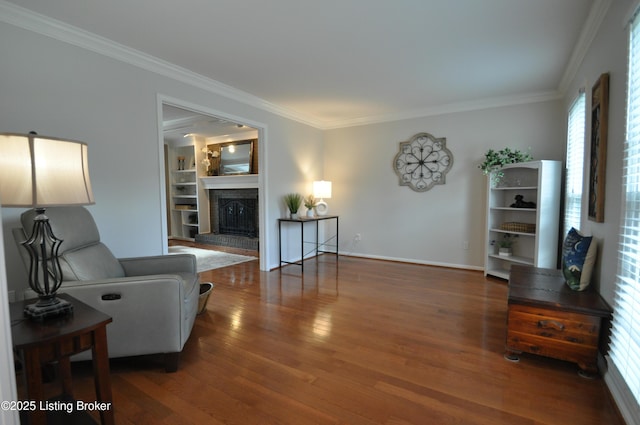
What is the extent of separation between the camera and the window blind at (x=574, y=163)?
297cm

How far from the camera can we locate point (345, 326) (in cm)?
272

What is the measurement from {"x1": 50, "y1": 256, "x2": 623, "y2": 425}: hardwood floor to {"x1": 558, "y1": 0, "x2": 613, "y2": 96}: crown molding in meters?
2.46

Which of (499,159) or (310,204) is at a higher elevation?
(499,159)

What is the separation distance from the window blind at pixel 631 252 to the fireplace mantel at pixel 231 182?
564 centimetres

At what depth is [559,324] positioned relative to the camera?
6.72ft

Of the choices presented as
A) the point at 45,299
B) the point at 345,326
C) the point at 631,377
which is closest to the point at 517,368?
the point at 631,377

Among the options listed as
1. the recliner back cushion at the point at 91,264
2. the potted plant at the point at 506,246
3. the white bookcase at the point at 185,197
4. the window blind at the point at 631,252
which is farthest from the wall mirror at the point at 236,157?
the window blind at the point at 631,252

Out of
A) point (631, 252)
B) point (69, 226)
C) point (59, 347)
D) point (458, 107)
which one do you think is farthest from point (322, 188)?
point (59, 347)

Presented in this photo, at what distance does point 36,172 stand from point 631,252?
287cm

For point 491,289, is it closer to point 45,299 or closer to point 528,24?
point 528,24

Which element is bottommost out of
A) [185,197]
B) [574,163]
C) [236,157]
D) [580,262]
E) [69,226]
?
[580,262]

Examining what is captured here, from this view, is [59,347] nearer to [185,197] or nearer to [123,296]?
[123,296]

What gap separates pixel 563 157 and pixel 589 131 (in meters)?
1.66

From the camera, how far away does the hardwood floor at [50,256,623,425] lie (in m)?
1.66
